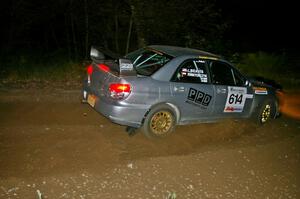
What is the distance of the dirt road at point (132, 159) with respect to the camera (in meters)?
5.23

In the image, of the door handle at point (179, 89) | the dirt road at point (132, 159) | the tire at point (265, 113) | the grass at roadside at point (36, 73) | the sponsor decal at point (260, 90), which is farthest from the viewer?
the grass at roadside at point (36, 73)

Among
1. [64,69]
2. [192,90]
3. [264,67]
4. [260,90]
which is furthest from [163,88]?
[264,67]

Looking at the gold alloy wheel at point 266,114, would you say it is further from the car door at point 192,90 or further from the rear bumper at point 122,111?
the rear bumper at point 122,111

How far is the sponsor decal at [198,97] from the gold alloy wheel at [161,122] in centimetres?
51

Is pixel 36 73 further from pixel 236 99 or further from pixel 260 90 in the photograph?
pixel 260 90

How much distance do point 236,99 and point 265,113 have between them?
4.25 ft

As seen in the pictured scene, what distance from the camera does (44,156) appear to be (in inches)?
233

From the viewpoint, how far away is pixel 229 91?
7.83 metres

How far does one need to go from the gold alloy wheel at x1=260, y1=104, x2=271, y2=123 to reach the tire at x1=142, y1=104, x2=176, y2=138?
8.75 ft

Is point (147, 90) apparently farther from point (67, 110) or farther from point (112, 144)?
point (67, 110)

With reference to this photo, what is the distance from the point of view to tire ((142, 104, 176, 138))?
6.96 meters

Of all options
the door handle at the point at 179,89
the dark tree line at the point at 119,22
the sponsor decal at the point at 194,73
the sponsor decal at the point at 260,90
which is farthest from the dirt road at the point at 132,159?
the dark tree line at the point at 119,22

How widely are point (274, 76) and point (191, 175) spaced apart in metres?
10.1

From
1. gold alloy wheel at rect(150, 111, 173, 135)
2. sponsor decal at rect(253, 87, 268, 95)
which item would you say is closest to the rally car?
gold alloy wheel at rect(150, 111, 173, 135)
